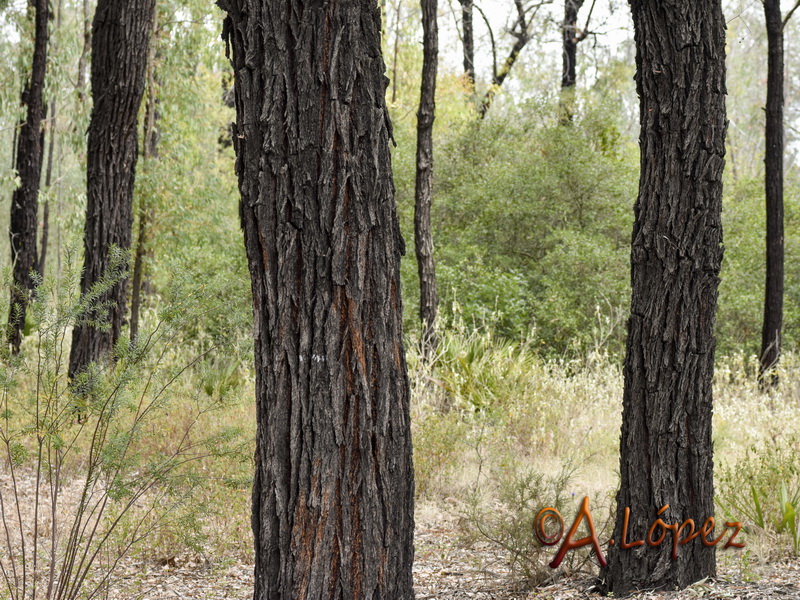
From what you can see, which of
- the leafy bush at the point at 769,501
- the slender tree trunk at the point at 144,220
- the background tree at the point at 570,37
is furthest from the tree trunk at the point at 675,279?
the background tree at the point at 570,37

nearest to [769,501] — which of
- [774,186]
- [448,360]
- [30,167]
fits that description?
[448,360]

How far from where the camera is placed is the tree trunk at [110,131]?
776 cm

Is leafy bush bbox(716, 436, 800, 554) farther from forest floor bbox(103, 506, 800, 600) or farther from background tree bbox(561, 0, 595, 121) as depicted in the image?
background tree bbox(561, 0, 595, 121)

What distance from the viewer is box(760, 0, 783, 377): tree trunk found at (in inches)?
403

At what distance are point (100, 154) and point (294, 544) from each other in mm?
6169

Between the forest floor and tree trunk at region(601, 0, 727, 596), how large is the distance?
0.30m

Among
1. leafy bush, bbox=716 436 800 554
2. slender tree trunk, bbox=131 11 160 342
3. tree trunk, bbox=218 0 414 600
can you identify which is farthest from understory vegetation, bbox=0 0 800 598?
tree trunk, bbox=218 0 414 600

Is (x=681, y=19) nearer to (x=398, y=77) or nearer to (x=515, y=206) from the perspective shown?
(x=515, y=206)

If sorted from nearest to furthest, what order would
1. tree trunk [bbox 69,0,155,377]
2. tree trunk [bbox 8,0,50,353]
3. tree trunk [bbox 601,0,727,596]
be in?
tree trunk [bbox 601,0,727,596] < tree trunk [bbox 69,0,155,377] < tree trunk [bbox 8,0,50,353]

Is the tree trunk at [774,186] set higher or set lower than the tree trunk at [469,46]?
lower

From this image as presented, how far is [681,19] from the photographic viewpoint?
343cm

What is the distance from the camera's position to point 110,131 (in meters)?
7.86

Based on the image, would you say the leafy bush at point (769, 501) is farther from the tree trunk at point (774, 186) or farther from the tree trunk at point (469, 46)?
the tree trunk at point (469, 46)

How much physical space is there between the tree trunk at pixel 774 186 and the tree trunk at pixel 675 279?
24.9 ft
